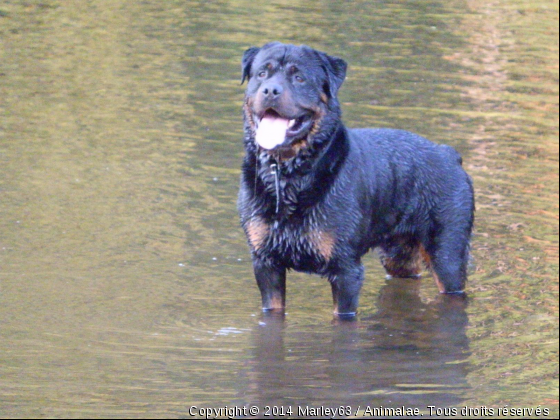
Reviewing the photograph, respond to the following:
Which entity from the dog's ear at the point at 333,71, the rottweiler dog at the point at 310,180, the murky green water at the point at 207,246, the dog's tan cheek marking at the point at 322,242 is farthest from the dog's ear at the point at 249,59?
the murky green water at the point at 207,246

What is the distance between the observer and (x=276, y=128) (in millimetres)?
6566

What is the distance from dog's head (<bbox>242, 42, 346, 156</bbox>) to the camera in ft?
21.1

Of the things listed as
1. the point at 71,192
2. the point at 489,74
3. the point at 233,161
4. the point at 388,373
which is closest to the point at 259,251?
the point at 388,373

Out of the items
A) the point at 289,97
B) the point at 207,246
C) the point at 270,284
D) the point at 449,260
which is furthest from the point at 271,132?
the point at 207,246

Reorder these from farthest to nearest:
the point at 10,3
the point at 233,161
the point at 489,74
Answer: the point at 10,3 → the point at 489,74 → the point at 233,161

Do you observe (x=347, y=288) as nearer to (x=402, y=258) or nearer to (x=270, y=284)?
(x=270, y=284)

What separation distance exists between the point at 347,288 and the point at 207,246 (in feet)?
6.55

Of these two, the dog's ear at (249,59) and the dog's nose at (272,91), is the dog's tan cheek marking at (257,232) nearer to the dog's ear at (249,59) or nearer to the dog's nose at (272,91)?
the dog's nose at (272,91)

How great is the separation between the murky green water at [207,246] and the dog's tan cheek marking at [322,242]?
2.15ft

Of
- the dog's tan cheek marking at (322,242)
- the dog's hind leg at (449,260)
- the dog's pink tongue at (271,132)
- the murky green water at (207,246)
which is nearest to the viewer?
the murky green water at (207,246)

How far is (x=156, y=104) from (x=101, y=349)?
7.12m

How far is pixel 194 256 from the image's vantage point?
27.4ft

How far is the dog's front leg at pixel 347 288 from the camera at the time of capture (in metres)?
6.90

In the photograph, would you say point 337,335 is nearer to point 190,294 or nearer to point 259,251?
point 259,251
